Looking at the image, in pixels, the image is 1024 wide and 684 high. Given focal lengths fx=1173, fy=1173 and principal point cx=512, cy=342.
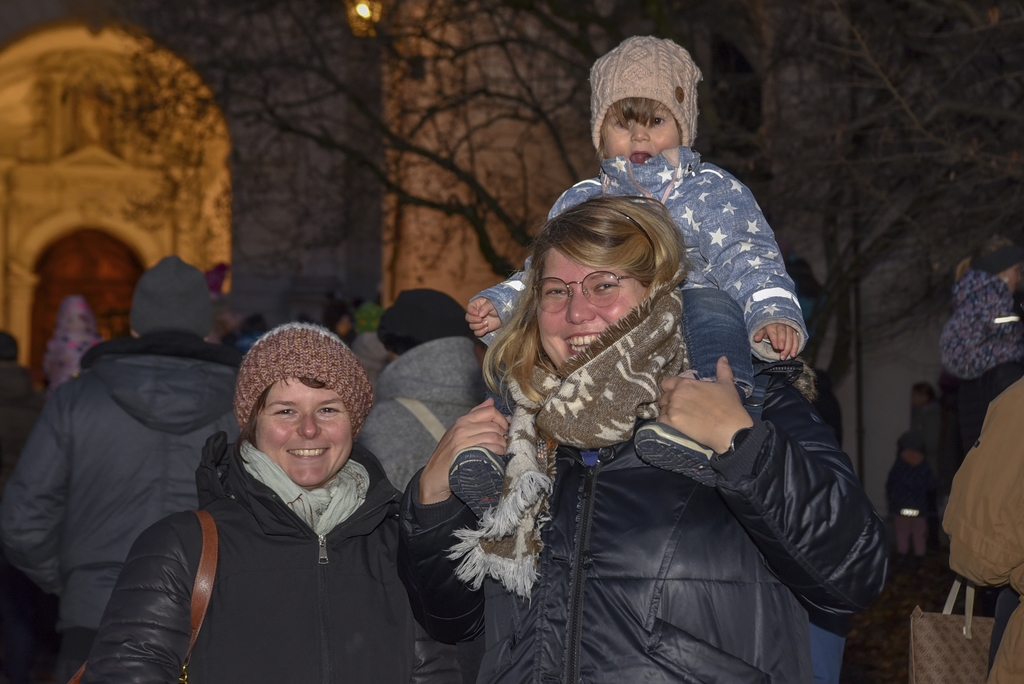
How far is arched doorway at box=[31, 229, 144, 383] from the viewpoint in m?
27.6

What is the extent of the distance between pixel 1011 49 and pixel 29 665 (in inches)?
332

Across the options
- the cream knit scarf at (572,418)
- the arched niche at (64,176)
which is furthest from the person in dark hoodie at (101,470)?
the arched niche at (64,176)

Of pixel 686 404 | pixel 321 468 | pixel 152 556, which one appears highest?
pixel 686 404

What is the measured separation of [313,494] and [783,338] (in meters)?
1.38

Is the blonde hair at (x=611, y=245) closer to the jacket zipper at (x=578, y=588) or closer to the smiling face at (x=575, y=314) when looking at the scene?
the smiling face at (x=575, y=314)

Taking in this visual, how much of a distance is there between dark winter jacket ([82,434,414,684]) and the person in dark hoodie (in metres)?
1.46

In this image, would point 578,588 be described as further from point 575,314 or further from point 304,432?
point 304,432

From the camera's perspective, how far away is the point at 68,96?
27.1m

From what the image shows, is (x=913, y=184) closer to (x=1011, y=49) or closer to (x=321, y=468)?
(x=1011, y=49)

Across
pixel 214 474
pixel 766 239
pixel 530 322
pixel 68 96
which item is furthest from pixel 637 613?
pixel 68 96

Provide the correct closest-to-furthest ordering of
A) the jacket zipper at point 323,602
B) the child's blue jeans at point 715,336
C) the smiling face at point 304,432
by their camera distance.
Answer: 1. the child's blue jeans at point 715,336
2. the jacket zipper at point 323,602
3. the smiling face at point 304,432

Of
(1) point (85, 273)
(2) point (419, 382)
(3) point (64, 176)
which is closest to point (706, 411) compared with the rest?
(2) point (419, 382)

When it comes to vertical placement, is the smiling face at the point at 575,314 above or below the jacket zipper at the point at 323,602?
above

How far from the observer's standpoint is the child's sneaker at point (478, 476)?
8.67 feet
